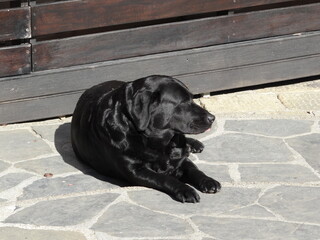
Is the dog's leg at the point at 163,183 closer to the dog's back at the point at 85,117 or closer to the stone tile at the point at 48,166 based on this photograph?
the dog's back at the point at 85,117

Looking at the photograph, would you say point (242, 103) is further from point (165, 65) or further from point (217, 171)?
point (217, 171)

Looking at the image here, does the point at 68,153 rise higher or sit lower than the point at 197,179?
lower

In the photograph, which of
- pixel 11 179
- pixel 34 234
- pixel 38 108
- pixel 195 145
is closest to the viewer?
pixel 34 234

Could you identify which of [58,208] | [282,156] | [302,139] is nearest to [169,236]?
[58,208]

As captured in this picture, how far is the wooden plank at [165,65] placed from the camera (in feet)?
24.6

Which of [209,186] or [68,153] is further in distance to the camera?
[68,153]

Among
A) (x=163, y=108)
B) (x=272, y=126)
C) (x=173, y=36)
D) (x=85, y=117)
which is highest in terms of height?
(x=173, y=36)

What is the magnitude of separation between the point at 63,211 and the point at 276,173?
1683mm

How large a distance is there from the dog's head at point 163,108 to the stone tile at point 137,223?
1.98 feet

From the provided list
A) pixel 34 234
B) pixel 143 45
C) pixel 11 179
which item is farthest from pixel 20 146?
pixel 34 234

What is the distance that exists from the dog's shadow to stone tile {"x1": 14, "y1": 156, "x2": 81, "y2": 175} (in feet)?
0.14

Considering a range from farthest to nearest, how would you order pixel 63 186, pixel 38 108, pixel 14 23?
1. pixel 38 108
2. pixel 14 23
3. pixel 63 186

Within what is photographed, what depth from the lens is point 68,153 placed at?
707 centimetres

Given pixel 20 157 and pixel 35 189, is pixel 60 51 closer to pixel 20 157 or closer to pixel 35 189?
pixel 20 157
